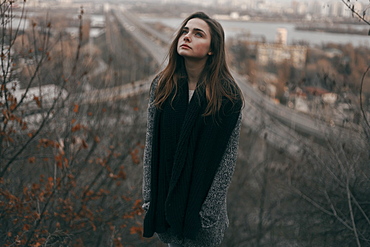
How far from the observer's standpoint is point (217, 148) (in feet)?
7.14

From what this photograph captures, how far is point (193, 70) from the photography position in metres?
2.32

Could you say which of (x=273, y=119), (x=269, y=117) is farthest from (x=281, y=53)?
(x=269, y=117)

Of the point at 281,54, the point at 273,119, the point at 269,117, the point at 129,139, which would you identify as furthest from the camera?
the point at 281,54

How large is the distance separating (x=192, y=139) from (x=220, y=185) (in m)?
0.30

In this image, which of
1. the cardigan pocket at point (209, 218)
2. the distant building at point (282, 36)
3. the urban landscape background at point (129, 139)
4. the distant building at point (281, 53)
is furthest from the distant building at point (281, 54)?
the cardigan pocket at point (209, 218)

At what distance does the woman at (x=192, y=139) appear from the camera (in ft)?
7.07

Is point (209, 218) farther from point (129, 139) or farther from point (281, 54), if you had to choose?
point (281, 54)

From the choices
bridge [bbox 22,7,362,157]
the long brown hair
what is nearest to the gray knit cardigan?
the long brown hair

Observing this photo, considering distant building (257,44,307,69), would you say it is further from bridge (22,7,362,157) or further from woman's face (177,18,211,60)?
woman's face (177,18,211,60)

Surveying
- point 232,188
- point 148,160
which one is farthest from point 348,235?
point 232,188

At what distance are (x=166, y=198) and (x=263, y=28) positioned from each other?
60.5 meters

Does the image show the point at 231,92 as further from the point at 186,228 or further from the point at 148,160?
the point at 186,228

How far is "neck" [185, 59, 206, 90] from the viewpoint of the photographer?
2301 mm

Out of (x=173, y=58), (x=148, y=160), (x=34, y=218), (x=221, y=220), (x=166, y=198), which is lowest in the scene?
(x=34, y=218)
